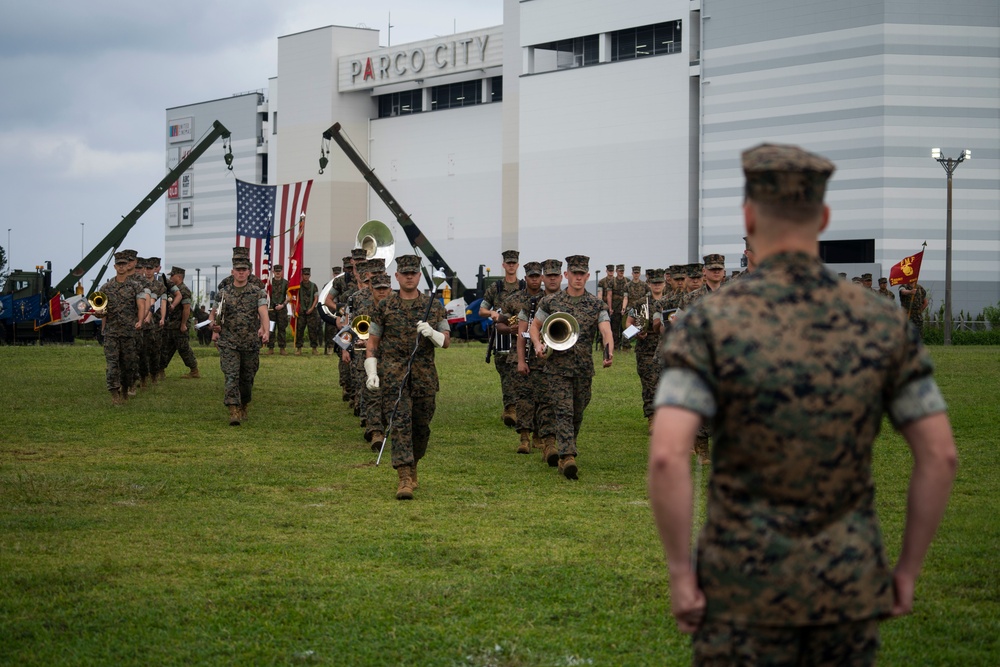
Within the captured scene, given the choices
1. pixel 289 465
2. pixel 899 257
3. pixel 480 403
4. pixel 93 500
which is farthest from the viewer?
pixel 899 257

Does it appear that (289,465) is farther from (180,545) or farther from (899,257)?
(899,257)

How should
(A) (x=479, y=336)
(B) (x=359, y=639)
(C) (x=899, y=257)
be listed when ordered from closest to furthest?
(B) (x=359, y=639) → (A) (x=479, y=336) → (C) (x=899, y=257)

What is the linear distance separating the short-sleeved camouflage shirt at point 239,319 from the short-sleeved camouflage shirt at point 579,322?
17.9ft

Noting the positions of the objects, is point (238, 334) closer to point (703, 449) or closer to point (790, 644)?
point (703, 449)

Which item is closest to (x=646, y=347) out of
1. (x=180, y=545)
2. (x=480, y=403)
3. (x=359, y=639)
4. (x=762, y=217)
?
(x=480, y=403)

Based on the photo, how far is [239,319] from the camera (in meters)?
16.8

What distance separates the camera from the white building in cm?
4916

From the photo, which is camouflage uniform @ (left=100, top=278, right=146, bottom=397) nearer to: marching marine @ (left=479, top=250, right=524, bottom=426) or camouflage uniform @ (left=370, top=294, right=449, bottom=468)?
marching marine @ (left=479, top=250, right=524, bottom=426)

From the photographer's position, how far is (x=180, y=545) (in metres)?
8.88

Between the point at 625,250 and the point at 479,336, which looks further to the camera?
the point at 625,250

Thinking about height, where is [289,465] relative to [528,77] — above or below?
below

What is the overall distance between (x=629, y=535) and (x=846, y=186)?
43.7m

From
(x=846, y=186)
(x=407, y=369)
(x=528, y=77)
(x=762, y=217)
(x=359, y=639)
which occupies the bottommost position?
(x=359, y=639)

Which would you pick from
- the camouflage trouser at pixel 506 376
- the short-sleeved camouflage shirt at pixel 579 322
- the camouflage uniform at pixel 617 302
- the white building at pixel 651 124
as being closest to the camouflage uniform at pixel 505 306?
the camouflage trouser at pixel 506 376
